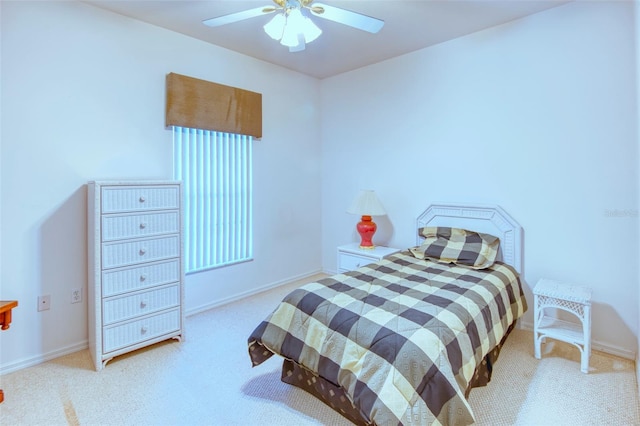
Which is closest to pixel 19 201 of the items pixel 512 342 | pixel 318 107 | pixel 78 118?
pixel 78 118

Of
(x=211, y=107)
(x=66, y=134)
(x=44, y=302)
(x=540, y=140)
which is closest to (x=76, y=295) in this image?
(x=44, y=302)

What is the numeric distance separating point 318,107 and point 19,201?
3.10 meters

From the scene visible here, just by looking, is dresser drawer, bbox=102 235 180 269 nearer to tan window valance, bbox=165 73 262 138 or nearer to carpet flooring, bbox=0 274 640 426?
carpet flooring, bbox=0 274 640 426

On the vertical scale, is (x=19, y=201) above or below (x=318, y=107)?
below

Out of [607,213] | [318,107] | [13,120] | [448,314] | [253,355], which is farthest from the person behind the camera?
[318,107]

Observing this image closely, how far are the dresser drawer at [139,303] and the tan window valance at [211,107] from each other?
1.41m

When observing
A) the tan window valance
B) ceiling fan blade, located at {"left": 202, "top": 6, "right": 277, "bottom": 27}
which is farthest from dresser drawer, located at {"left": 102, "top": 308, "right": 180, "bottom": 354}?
ceiling fan blade, located at {"left": 202, "top": 6, "right": 277, "bottom": 27}

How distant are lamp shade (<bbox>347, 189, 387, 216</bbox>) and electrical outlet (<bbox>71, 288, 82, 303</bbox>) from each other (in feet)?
7.90

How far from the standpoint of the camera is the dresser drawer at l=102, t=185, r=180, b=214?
7.26ft

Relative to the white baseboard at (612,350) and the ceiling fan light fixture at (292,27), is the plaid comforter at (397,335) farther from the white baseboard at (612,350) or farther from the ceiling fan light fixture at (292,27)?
the ceiling fan light fixture at (292,27)

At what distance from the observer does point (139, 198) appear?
A: 7.68 feet

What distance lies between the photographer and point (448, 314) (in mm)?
1701

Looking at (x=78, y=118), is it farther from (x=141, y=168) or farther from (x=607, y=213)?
(x=607, y=213)

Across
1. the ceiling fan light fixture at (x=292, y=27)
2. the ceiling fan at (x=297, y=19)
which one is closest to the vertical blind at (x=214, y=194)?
the ceiling fan at (x=297, y=19)
